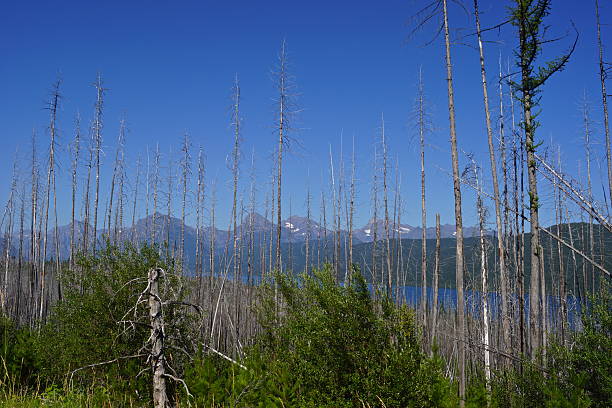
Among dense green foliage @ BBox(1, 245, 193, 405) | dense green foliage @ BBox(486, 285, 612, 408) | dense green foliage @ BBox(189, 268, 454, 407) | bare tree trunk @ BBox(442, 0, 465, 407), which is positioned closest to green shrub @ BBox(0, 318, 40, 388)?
dense green foliage @ BBox(1, 245, 193, 405)

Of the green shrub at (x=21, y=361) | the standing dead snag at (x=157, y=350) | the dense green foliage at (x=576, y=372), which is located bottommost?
the green shrub at (x=21, y=361)

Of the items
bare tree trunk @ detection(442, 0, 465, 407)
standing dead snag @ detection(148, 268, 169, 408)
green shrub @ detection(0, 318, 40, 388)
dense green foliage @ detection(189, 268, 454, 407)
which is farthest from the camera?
green shrub @ detection(0, 318, 40, 388)

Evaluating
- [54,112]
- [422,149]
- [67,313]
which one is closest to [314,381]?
[67,313]

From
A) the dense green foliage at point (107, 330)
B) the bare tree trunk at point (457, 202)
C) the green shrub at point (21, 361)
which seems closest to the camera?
the bare tree trunk at point (457, 202)

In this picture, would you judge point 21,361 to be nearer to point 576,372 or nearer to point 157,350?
point 157,350

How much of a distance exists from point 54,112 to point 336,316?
11333 millimetres

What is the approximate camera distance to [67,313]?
10.4 meters

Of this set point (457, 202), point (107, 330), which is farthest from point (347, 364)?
point (107, 330)

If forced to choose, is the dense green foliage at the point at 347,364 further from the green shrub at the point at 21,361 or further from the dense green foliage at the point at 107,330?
the green shrub at the point at 21,361

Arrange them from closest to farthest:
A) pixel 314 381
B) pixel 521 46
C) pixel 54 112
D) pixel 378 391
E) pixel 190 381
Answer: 1. pixel 521 46
2. pixel 378 391
3. pixel 314 381
4. pixel 190 381
5. pixel 54 112

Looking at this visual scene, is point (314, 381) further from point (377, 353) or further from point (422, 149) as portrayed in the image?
point (422, 149)

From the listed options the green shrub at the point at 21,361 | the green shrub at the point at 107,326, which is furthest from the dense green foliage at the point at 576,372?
the green shrub at the point at 21,361

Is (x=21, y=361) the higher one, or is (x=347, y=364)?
(x=347, y=364)

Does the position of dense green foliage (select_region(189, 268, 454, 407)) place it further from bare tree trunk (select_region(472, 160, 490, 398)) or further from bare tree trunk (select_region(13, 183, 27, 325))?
bare tree trunk (select_region(13, 183, 27, 325))
